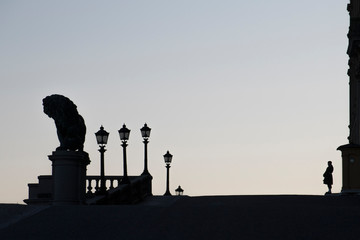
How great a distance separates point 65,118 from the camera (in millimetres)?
33875

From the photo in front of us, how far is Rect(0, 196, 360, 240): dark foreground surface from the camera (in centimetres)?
2344

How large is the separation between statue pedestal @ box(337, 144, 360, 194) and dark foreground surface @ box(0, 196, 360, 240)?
16.6m

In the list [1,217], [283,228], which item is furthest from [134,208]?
[283,228]

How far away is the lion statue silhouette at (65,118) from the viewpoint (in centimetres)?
3300

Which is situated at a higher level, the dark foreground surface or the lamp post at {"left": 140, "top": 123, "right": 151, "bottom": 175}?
the lamp post at {"left": 140, "top": 123, "right": 151, "bottom": 175}

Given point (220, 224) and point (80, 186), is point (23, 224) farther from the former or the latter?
point (80, 186)

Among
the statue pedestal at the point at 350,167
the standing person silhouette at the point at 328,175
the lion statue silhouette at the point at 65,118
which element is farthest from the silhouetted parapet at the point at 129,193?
the statue pedestal at the point at 350,167

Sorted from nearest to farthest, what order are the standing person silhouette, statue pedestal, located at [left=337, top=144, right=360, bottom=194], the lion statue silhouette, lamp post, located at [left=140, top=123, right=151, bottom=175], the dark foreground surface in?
1. the dark foreground surface
2. the lion statue silhouette
3. statue pedestal, located at [left=337, top=144, right=360, bottom=194]
4. the standing person silhouette
5. lamp post, located at [left=140, top=123, right=151, bottom=175]

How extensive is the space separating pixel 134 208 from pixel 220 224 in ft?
12.6

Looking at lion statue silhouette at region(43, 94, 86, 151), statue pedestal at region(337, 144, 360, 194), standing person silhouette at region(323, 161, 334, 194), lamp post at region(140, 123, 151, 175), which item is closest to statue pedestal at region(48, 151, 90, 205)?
lion statue silhouette at region(43, 94, 86, 151)

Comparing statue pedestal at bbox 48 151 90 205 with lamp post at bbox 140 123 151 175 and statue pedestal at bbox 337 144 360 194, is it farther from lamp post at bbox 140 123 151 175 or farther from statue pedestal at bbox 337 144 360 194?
lamp post at bbox 140 123 151 175

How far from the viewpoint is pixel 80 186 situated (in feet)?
104

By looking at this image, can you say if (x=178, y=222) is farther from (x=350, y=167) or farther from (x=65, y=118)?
(x=350, y=167)

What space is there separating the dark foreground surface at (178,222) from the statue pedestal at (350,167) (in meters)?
16.6
